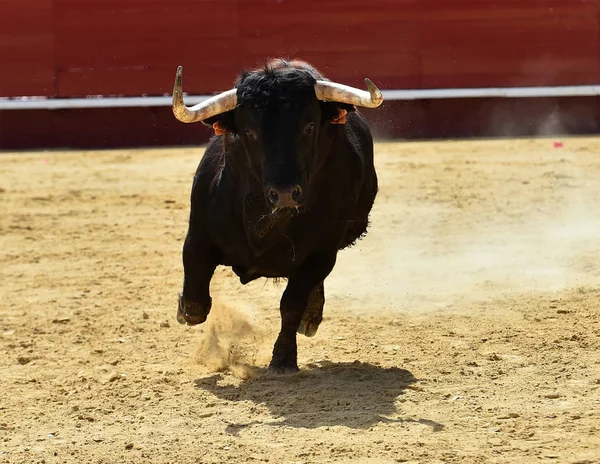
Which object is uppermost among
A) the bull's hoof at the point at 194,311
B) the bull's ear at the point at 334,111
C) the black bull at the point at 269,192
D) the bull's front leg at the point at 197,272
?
the bull's ear at the point at 334,111

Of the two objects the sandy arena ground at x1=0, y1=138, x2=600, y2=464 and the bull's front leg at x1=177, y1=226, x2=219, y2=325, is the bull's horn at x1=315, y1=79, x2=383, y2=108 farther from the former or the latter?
the sandy arena ground at x1=0, y1=138, x2=600, y2=464

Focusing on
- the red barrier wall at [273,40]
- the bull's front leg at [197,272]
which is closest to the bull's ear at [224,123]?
the bull's front leg at [197,272]

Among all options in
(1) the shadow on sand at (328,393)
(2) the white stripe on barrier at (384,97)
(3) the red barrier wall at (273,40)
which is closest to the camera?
(1) the shadow on sand at (328,393)

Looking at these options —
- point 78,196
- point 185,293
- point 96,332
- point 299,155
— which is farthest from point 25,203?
point 299,155

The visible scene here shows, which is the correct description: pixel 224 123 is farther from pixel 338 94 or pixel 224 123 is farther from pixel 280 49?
pixel 280 49

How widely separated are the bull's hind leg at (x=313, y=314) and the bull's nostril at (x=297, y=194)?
101 centimetres

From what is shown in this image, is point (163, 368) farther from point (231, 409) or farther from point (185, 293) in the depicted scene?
point (231, 409)

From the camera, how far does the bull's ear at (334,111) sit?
13.6 ft

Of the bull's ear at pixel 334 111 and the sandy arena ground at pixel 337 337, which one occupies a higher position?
the bull's ear at pixel 334 111

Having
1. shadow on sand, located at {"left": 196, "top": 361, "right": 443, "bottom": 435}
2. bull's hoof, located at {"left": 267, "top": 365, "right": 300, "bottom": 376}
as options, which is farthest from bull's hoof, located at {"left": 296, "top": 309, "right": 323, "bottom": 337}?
bull's hoof, located at {"left": 267, "top": 365, "right": 300, "bottom": 376}

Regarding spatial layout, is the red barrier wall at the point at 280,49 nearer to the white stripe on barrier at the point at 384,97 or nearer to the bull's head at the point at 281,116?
the white stripe on barrier at the point at 384,97

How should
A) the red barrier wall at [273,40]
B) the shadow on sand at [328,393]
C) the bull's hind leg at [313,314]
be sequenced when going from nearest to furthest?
the shadow on sand at [328,393], the bull's hind leg at [313,314], the red barrier wall at [273,40]

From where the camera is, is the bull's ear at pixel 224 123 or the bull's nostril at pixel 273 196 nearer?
the bull's nostril at pixel 273 196

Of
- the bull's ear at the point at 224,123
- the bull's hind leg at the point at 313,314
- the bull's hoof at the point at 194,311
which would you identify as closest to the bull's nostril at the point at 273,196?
the bull's ear at the point at 224,123
